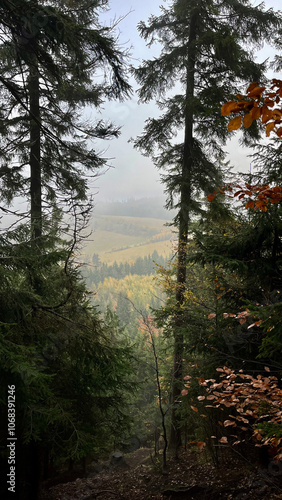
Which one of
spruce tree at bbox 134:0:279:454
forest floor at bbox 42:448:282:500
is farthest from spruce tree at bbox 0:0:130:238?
forest floor at bbox 42:448:282:500

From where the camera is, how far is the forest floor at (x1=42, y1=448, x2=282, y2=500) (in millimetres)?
4707

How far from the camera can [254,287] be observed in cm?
518

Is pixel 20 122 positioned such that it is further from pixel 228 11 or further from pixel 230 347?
pixel 230 347

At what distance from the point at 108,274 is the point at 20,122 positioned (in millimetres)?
145456

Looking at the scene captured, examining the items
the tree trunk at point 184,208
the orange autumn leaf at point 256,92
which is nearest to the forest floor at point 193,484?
the tree trunk at point 184,208

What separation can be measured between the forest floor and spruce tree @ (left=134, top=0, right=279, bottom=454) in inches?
62.7

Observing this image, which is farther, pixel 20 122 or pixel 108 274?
pixel 108 274

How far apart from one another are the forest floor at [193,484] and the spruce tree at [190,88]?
1.59 meters

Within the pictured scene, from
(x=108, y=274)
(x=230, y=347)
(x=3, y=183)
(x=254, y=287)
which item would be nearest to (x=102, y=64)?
(x=254, y=287)

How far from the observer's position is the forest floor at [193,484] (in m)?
4.71

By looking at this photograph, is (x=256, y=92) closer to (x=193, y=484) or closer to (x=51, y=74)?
(x=51, y=74)

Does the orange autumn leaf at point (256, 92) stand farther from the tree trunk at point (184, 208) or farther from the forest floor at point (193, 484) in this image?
the tree trunk at point (184, 208)

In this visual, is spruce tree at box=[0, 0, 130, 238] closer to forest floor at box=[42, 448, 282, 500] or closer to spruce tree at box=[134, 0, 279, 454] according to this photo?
spruce tree at box=[134, 0, 279, 454]

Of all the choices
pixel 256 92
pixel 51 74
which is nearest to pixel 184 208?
pixel 51 74
